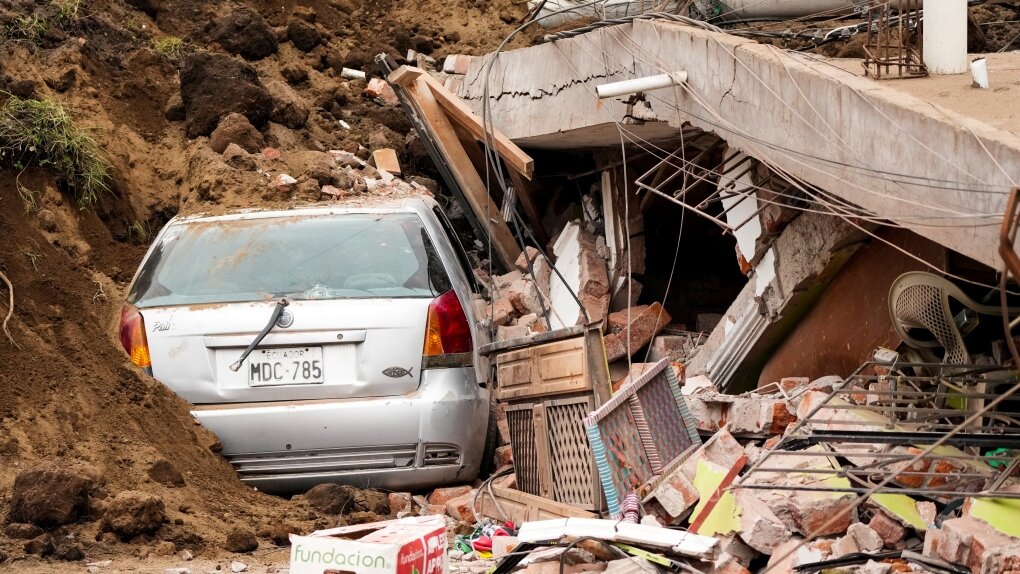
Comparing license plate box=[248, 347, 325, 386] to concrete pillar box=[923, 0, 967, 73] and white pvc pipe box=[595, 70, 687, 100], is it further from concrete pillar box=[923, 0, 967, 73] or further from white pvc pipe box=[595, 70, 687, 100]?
concrete pillar box=[923, 0, 967, 73]

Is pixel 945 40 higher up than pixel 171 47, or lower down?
higher up

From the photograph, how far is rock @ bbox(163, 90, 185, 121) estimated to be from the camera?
1098cm

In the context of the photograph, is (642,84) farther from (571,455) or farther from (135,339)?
(135,339)

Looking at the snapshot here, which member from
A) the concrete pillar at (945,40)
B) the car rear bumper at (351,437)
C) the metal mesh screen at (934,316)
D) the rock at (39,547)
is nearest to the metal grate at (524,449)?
the car rear bumper at (351,437)

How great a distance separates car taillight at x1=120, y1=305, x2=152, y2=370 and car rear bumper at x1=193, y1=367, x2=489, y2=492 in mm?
397

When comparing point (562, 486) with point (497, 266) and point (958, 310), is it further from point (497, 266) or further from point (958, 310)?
point (497, 266)

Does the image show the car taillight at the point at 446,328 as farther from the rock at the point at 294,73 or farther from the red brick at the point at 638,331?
the rock at the point at 294,73

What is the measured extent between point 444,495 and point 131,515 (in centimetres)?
173

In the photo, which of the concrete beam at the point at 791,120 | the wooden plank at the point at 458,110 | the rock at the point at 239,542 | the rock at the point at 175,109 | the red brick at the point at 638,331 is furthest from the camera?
the rock at the point at 175,109

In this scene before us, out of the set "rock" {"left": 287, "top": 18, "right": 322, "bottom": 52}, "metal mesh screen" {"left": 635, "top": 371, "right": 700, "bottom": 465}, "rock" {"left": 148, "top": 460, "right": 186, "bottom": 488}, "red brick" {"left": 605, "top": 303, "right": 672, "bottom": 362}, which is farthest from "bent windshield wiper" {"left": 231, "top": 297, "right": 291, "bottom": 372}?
"rock" {"left": 287, "top": 18, "right": 322, "bottom": 52}

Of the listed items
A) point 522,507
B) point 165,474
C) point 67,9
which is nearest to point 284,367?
point 165,474

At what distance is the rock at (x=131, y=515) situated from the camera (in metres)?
4.96

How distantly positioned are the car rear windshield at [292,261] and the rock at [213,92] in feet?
13.5

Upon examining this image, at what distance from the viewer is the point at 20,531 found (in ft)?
15.7
